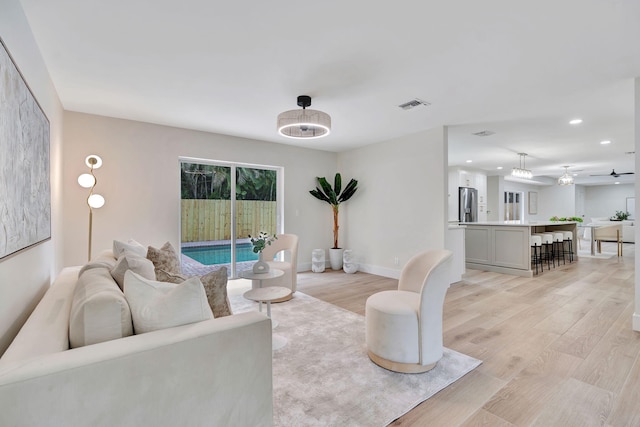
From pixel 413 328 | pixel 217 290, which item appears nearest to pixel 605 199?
pixel 413 328

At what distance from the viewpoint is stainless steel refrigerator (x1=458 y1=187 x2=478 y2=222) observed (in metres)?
7.90

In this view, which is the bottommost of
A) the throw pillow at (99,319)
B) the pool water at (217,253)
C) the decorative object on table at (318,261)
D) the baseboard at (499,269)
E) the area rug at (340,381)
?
the area rug at (340,381)

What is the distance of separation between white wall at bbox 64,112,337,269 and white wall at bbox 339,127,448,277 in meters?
2.13

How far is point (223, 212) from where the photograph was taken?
505 centimetres

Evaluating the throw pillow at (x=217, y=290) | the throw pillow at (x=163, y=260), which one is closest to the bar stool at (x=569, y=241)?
the throw pillow at (x=217, y=290)

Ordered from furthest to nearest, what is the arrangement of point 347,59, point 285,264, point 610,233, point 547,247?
point 610,233 → point 547,247 → point 285,264 → point 347,59

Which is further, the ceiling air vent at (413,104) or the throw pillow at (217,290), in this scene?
the ceiling air vent at (413,104)

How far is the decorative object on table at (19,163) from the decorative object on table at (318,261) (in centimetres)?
416

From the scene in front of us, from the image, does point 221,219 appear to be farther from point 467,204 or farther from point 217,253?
point 467,204

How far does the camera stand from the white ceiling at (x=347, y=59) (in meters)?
1.91

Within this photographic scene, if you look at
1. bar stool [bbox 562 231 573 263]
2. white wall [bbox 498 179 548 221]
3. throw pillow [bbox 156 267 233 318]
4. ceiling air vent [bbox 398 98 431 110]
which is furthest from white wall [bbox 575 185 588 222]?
throw pillow [bbox 156 267 233 318]

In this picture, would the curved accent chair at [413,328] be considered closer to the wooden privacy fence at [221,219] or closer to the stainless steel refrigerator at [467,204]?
the wooden privacy fence at [221,219]

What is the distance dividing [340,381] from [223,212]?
12.0ft

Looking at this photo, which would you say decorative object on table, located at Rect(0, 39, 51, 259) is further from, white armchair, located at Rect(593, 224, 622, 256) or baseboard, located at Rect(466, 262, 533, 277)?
white armchair, located at Rect(593, 224, 622, 256)
